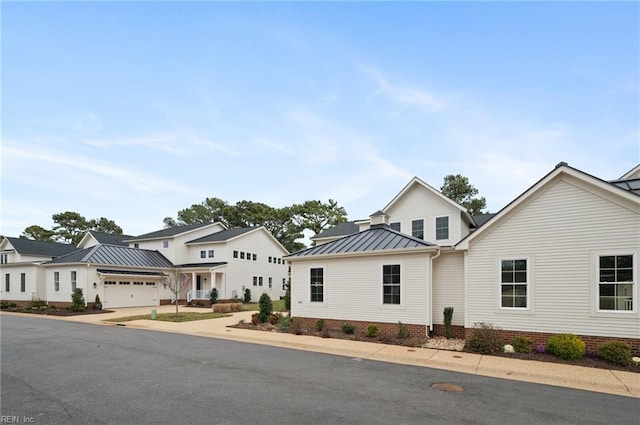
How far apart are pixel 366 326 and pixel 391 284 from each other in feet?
6.42

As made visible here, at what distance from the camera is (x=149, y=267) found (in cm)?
3238

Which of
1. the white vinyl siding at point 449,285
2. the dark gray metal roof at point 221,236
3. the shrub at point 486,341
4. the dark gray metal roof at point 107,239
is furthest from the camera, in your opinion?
the dark gray metal roof at point 107,239

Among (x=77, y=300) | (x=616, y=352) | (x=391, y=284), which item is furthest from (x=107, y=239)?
(x=616, y=352)

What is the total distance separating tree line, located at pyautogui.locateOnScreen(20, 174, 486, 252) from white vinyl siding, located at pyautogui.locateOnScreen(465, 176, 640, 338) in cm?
3288

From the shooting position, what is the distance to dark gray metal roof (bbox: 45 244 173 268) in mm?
28836

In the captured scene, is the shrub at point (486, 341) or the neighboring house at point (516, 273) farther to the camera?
the shrub at point (486, 341)

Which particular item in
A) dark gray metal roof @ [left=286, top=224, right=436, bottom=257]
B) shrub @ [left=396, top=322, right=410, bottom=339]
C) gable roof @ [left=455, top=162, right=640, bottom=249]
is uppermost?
gable roof @ [left=455, top=162, right=640, bottom=249]

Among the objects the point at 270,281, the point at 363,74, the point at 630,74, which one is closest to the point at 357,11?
the point at 363,74

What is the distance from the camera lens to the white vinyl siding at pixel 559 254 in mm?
10625

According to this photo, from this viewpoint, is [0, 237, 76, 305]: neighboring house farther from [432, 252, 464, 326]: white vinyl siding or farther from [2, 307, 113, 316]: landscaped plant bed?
[432, 252, 464, 326]: white vinyl siding

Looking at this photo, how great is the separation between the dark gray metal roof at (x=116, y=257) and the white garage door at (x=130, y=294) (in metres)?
1.64

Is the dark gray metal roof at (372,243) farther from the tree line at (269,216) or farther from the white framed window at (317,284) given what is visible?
the tree line at (269,216)

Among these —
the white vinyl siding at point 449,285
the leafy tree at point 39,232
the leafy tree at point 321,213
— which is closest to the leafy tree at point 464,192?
the leafy tree at point 321,213

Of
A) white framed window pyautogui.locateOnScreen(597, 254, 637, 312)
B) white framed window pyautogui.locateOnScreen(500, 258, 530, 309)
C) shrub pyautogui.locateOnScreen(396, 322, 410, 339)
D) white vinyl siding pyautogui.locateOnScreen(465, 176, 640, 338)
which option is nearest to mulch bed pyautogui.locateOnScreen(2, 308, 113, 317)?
shrub pyautogui.locateOnScreen(396, 322, 410, 339)
